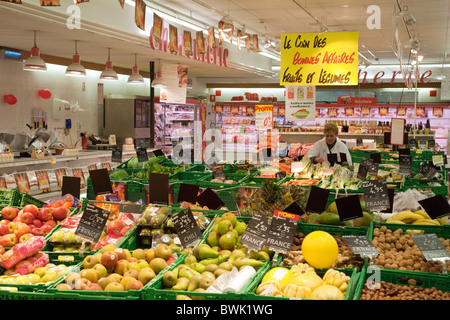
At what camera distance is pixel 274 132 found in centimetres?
1400

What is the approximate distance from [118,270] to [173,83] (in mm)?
9954

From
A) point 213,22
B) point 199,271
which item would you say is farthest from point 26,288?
point 213,22

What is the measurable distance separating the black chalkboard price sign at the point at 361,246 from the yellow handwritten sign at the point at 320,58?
549 centimetres

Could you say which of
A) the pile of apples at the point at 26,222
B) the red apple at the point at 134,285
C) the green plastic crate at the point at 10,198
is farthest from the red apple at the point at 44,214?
the red apple at the point at 134,285

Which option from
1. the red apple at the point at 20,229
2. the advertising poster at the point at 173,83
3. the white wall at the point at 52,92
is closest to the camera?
the red apple at the point at 20,229

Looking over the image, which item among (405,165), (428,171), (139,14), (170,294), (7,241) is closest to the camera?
(170,294)

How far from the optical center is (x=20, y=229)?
3.89 m

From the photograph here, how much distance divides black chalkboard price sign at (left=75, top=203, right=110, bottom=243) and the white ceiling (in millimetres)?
3397

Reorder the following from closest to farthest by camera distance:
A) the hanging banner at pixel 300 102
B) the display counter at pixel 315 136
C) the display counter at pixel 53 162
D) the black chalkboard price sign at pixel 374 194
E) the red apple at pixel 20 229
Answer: the red apple at pixel 20 229 < the black chalkboard price sign at pixel 374 194 < the display counter at pixel 53 162 < the hanging banner at pixel 300 102 < the display counter at pixel 315 136

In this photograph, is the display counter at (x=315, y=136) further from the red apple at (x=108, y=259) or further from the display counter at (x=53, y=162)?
the red apple at (x=108, y=259)

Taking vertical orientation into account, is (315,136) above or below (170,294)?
above

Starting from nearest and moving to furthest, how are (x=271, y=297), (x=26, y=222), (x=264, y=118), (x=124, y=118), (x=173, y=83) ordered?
(x=271, y=297)
(x=26, y=222)
(x=173, y=83)
(x=264, y=118)
(x=124, y=118)

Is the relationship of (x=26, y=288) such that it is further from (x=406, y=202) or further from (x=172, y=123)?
(x=172, y=123)

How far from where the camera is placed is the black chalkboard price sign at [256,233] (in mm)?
3184
